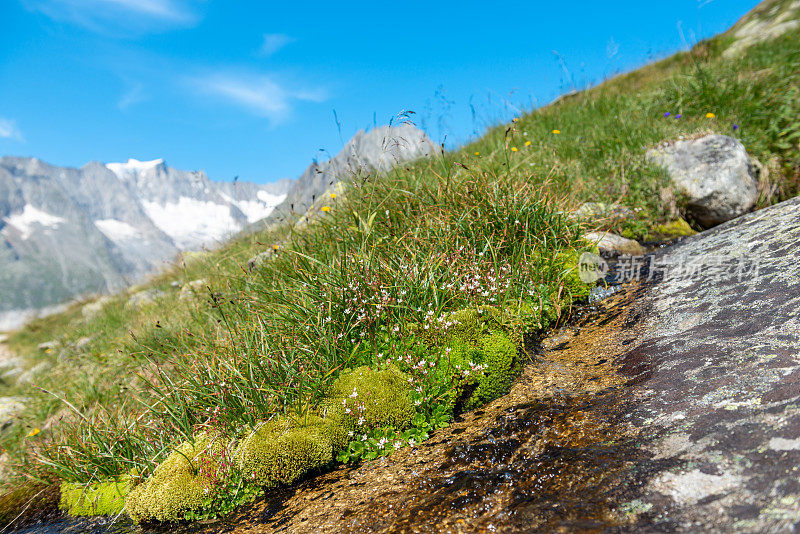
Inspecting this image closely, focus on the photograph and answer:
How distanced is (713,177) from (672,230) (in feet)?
3.08

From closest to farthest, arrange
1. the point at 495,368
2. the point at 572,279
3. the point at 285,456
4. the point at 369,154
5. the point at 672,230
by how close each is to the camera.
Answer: the point at 285,456, the point at 495,368, the point at 572,279, the point at 672,230, the point at 369,154

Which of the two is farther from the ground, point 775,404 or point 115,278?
point 115,278

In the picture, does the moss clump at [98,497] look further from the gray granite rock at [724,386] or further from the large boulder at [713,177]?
the large boulder at [713,177]

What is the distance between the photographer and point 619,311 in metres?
3.32

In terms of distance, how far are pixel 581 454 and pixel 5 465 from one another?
601 centimetres

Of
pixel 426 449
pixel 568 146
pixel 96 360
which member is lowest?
pixel 426 449

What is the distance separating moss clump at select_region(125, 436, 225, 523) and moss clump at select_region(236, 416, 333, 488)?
0.23 meters

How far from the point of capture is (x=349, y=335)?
3.36m

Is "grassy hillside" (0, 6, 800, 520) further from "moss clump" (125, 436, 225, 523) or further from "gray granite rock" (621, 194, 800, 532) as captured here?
"gray granite rock" (621, 194, 800, 532)

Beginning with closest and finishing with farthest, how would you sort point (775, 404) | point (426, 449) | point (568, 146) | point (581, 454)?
point (775, 404), point (581, 454), point (426, 449), point (568, 146)

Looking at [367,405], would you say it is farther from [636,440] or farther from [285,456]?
[636,440]

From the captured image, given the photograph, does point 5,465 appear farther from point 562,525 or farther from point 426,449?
point 562,525

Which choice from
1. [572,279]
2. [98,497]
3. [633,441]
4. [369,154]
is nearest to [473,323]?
[572,279]

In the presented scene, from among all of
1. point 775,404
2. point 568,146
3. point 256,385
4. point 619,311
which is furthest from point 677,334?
point 568,146
